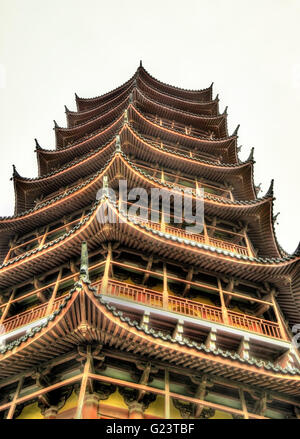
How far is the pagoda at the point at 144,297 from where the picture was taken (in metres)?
8.47

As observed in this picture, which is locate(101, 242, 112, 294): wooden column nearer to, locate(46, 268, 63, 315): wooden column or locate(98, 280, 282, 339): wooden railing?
locate(98, 280, 282, 339): wooden railing

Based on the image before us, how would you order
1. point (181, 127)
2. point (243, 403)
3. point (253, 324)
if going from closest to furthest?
point (243, 403)
point (253, 324)
point (181, 127)

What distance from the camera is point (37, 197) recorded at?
18.9 metres

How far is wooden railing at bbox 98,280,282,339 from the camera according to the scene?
1084cm

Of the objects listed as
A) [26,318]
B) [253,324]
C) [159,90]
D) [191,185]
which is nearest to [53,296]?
[26,318]

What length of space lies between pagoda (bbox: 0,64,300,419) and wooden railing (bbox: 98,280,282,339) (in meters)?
0.06

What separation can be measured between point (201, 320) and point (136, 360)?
263 cm

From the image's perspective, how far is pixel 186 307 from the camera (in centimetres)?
1173

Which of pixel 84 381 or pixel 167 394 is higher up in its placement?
pixel 167 394

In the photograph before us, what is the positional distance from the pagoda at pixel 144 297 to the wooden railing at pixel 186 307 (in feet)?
0.19

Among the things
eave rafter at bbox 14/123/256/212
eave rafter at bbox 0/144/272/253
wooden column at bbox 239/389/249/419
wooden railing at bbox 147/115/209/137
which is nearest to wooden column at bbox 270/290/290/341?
wooden column at bbox 239/389/249/419

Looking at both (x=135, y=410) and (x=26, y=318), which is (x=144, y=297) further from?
(x=26, y=318)

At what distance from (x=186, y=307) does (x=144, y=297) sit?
1330 millimetres

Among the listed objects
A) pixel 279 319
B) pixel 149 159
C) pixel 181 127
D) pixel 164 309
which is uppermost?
pixel 181 127
